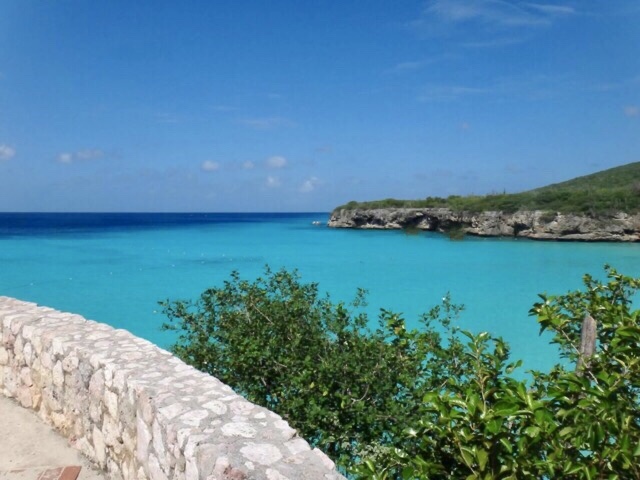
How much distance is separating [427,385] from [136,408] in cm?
244

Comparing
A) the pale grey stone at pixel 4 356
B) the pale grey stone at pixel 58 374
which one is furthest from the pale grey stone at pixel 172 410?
the pale grey stone at pixel 4 356

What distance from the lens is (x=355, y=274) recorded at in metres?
26.2

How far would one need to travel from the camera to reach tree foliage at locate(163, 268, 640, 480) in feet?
6.29

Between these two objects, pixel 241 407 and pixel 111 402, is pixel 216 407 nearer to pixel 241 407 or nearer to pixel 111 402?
pixel 241 407

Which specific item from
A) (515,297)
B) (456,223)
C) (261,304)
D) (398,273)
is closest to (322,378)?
(261,304)

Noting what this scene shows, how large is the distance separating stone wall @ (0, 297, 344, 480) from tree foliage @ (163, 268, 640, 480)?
60 centimetres

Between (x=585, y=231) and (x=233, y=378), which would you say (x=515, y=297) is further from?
(x=585, y=231)

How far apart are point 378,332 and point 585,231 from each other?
4274cm

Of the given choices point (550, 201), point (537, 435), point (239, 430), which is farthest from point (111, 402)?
point (550, 201)

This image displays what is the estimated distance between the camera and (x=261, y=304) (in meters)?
5.70

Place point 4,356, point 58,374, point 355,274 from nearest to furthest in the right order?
1. point 58,374
2. point 4,356
3. point 355,274

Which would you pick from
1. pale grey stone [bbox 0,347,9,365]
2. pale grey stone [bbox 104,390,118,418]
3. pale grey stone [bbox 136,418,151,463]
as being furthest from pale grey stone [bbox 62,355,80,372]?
pale grey stone [bbox 0,347,9,365]

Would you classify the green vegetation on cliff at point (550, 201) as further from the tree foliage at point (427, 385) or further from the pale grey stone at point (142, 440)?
the pale grey stone at point (142, 440)

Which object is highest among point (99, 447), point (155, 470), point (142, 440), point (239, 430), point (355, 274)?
point (239, 430)
